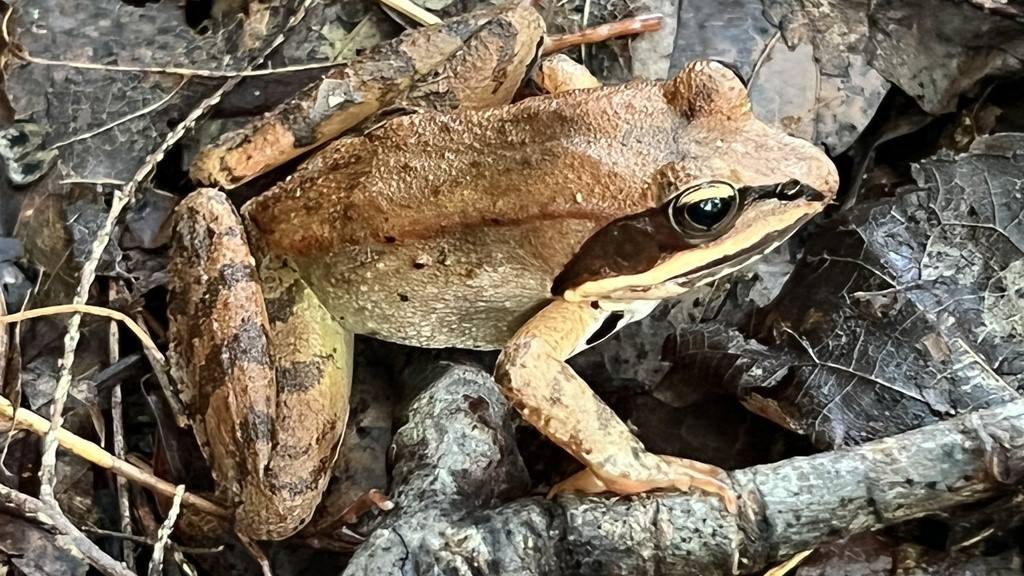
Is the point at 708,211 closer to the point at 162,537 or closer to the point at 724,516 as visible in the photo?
the point at 724,516

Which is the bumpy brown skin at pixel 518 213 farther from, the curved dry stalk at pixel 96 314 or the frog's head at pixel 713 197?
the curved dry stalk at pixel 96 314

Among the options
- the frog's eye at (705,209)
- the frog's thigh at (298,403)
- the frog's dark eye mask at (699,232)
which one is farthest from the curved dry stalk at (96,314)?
the frog's eye at (705,209)

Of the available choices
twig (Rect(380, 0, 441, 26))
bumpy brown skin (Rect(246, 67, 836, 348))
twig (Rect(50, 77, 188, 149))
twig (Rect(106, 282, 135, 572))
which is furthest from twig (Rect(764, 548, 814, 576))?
Result: twig (Rect(50, 77, 188, 149))

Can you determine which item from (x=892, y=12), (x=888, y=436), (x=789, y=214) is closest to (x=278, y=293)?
(x=789, y=214)

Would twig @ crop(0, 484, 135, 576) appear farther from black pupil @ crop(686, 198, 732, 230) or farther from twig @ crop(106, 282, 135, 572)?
black pupil @ crop(686, 198, 732, 230)

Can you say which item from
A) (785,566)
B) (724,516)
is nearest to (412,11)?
(724,516)
